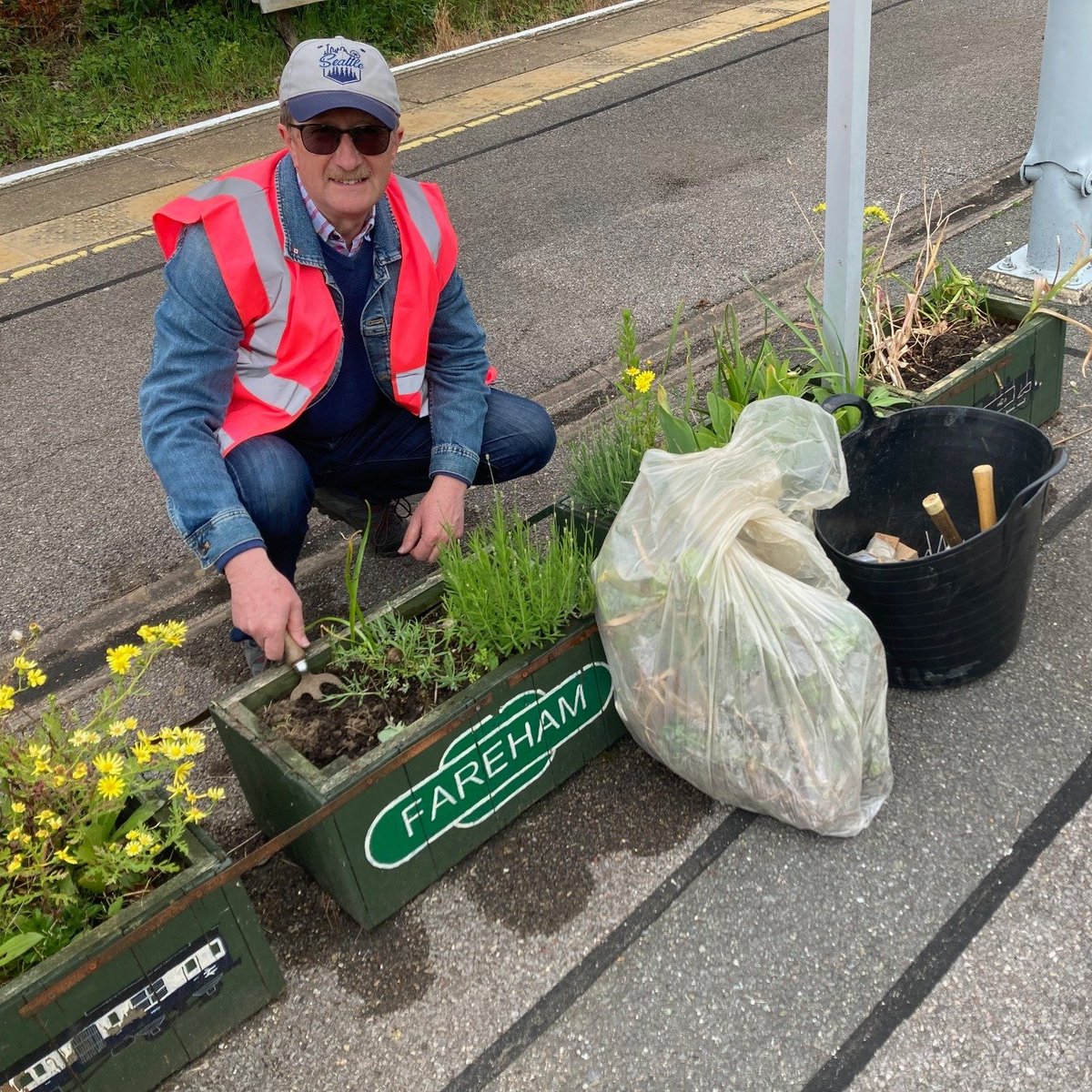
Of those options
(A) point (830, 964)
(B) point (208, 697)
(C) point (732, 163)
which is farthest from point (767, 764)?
(C) point (732, 163)

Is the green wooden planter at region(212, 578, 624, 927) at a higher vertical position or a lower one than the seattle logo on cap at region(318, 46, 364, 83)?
lower

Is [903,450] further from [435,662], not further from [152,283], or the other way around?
[152,283]

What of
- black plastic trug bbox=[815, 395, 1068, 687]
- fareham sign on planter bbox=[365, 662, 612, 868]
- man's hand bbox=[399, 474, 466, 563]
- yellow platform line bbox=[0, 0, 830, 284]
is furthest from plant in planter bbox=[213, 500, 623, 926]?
yellow platform line bbox=[0, 0, 830, 284]

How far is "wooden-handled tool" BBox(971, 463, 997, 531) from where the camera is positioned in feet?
8.26

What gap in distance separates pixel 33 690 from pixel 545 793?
4.82 ft

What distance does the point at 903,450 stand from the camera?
8.80 feet

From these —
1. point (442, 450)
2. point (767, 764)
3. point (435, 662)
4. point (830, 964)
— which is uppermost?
point (442, 450)

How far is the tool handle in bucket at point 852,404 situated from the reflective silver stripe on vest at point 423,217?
0.95 metres

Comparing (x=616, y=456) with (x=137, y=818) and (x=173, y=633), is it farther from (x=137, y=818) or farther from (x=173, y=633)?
(x=137, y=818)

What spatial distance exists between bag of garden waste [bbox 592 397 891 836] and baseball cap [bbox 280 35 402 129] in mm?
920

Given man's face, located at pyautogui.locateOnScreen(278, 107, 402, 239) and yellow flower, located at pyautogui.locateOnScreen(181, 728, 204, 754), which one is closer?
yellow flower, located at pyautogui.locateOnScreen(181, 728, 204, 754)

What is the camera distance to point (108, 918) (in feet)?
5.86

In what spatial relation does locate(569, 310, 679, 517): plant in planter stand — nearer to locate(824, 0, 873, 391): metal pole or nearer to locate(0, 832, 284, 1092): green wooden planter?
locate(824, 0, 873, 391): metal pole

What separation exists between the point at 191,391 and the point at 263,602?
0.50 meters
